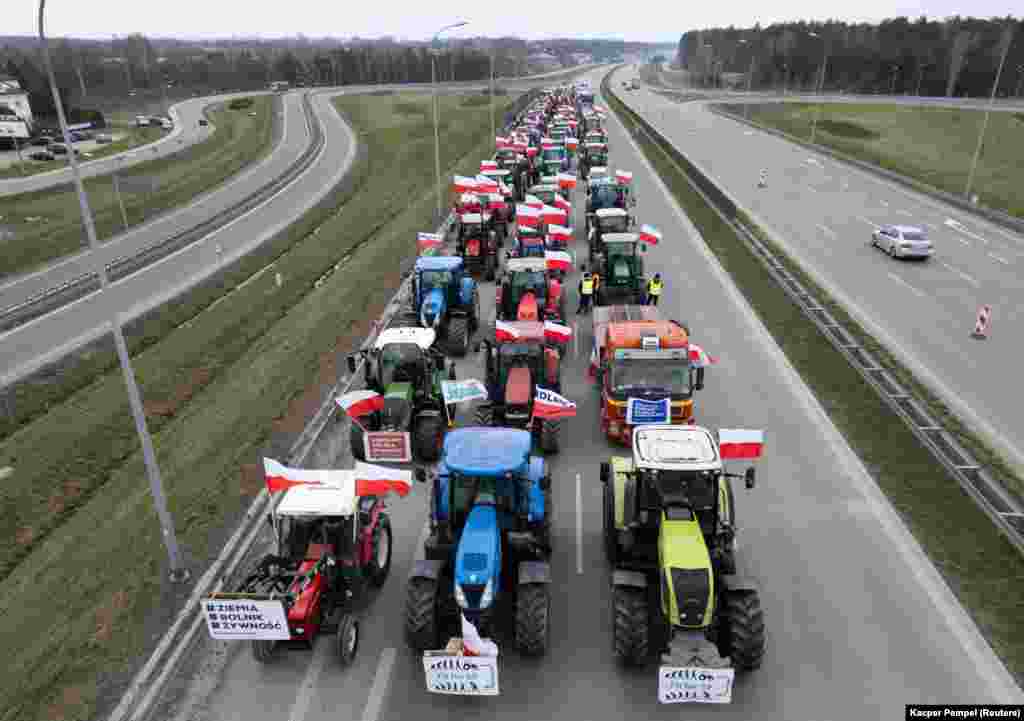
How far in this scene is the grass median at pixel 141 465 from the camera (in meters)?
10.5

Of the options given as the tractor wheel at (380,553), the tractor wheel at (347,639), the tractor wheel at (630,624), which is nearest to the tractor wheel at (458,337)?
the tractor wheel at (380,553)

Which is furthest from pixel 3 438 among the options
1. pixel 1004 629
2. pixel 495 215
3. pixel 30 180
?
pixel 30 180

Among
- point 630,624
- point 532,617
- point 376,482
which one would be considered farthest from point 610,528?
point 376,482

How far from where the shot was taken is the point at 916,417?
16125 mm

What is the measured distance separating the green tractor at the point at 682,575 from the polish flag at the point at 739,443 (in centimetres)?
93

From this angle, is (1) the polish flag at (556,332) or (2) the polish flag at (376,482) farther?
(1) the polish flag at (556,332)

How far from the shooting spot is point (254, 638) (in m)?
9.24

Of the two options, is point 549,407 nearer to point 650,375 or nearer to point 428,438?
point 650,375

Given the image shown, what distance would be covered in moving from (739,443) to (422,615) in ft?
19.3

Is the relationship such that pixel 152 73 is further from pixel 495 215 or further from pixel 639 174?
pixel 495 215

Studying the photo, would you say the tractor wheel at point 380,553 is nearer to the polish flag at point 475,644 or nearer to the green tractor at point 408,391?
the polish flag at point 475,644

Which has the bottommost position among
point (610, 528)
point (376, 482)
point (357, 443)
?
point (357, 443)

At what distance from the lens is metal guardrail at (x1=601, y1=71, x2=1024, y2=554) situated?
1288 cm

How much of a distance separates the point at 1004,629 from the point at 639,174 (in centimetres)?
4282
